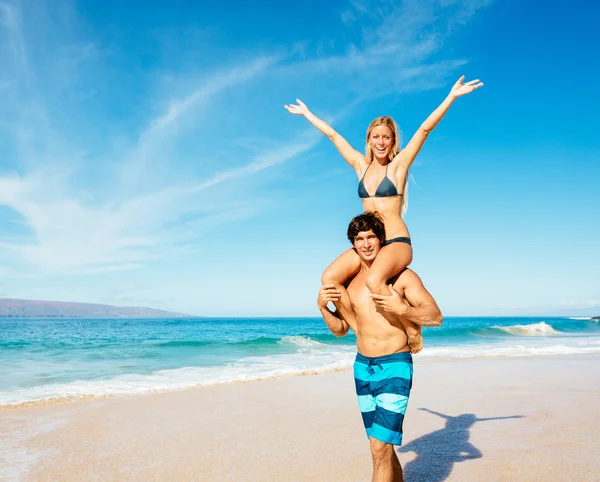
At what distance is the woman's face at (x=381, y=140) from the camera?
4074 millimetres

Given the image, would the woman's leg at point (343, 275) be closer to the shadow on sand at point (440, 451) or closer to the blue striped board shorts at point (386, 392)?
the blue striped board shorts at point (386, 392)

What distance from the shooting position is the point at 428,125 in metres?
4.05

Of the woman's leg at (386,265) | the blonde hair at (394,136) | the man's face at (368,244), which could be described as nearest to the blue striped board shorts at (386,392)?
the woman's leg at (386,265)

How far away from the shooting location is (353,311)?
383 centimetres

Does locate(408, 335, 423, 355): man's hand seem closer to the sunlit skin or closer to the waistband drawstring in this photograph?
the sunlit skin

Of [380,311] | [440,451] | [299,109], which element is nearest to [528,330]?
[440,451]

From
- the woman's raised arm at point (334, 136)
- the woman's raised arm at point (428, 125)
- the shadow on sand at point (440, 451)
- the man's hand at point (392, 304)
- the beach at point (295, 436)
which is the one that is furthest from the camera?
the beach at point (295, 436)

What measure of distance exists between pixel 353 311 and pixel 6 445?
5.10 m

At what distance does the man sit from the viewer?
3438 mm

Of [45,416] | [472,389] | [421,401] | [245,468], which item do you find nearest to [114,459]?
[245,468]

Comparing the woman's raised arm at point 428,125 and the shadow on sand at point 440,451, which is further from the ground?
the woman's raised arm at point 428,125

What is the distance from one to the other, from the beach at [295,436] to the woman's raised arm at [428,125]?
308 cm

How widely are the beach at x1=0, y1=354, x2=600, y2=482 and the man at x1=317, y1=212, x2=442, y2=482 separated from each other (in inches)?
65.0

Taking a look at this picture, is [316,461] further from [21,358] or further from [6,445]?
[21,358]
